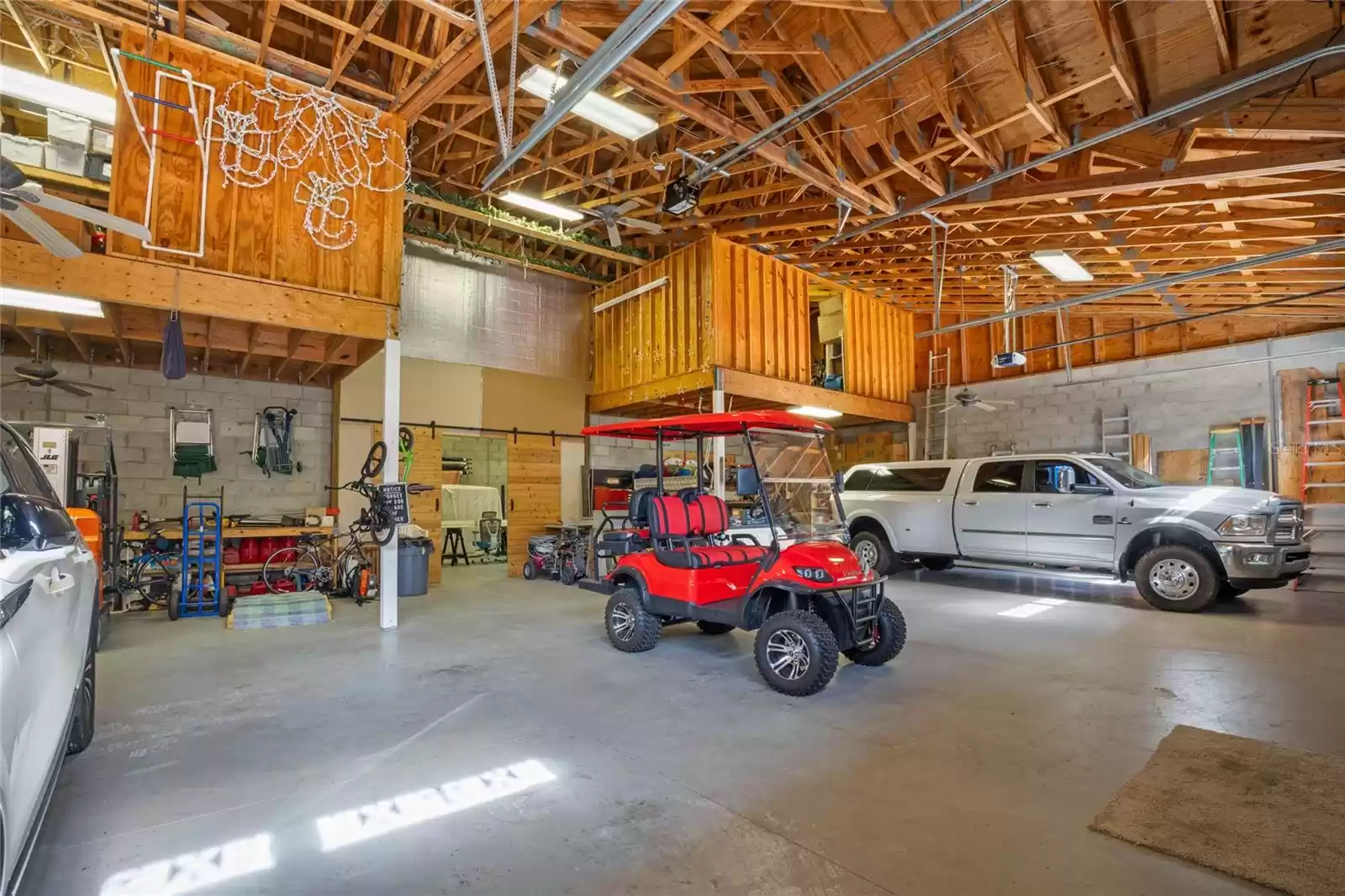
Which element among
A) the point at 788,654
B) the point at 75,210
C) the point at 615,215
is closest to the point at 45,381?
the point at 75,210

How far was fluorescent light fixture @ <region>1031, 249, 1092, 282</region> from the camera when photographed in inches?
325

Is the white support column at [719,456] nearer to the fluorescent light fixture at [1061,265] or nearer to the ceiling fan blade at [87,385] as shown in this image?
the fluorescent light fixture at [1061,265]

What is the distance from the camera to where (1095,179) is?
20.6 feet

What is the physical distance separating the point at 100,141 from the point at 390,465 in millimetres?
5687

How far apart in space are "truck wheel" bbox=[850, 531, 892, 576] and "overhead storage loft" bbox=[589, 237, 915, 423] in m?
2.52

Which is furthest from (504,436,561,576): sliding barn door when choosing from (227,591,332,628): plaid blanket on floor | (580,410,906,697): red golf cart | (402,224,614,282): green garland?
(580,410,906,697): red golf cart

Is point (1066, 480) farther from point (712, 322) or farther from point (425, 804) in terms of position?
point (425, 804)

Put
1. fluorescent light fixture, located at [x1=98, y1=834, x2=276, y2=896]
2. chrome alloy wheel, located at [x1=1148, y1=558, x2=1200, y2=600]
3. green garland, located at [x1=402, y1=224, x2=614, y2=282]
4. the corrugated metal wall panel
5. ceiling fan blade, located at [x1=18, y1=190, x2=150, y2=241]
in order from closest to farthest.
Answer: fluorescent light fixture, located at [x1=98, y1=834, x2=276, y2=896] < ceiling fan blade, located at [x1=18, y1=190, x2=150, y2=241] < chrome alloy wheel, located at [x1=1148, y1=558, x2=1200, y2=600] < green garland, located at [x1=402, y1=224, x2=614, y2=282] < the corrugated metal wall panel

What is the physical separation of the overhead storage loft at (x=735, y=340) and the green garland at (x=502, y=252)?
0.46 metres

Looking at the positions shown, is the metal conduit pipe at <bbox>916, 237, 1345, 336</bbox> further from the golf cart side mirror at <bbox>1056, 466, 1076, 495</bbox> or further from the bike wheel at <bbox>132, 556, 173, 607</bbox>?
the bike wheel at <bbox>132, 556, 173, 607</bbox>

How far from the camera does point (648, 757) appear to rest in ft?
10.6

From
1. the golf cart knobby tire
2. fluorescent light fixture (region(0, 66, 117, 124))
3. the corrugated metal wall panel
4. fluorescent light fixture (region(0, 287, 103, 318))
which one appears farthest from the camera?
the corrugated metal wall panel

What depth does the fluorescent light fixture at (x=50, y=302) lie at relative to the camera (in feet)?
17.8

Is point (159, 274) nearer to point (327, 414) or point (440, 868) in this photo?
point (327, 414)
